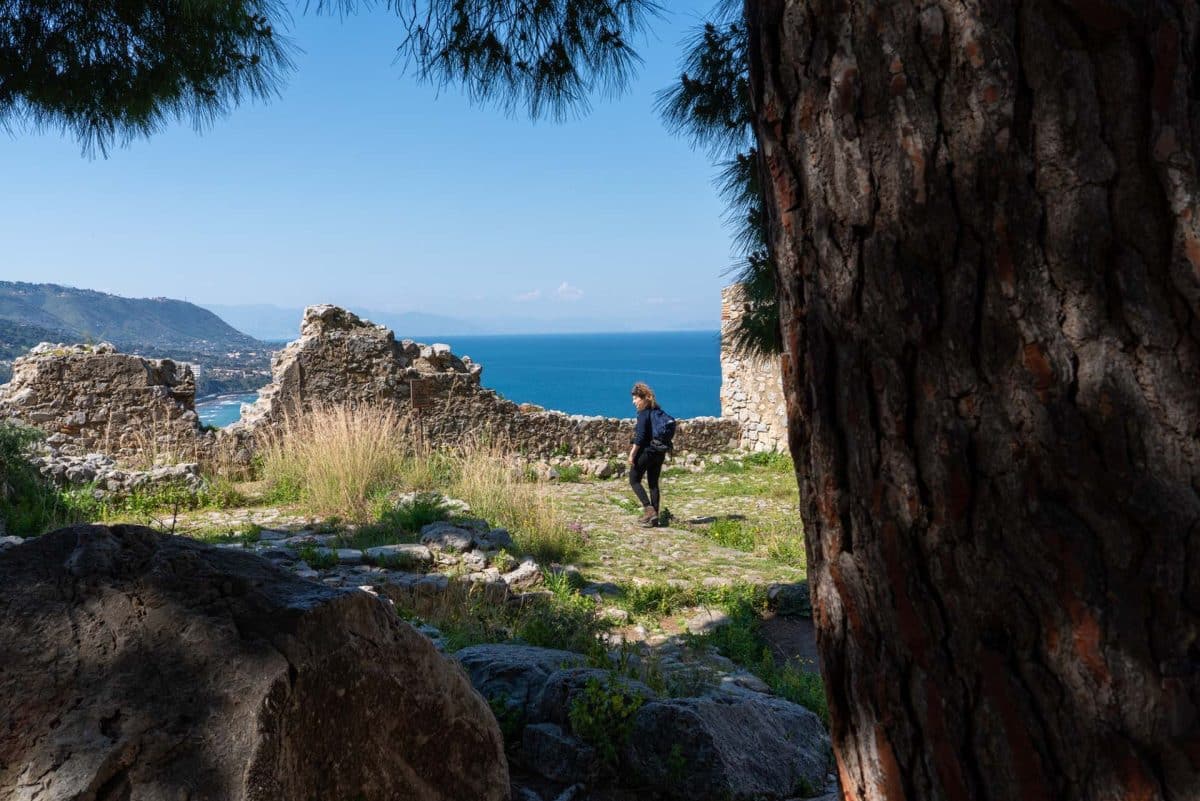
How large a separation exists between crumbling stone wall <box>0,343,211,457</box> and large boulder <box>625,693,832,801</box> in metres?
9.29

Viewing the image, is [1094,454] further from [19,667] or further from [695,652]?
[695,652]

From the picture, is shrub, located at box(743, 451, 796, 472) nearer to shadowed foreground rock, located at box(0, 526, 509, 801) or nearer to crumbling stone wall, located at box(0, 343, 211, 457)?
crumbling stone wall, located at box(0, 343, 211, 457)

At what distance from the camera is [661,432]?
923 centimetres

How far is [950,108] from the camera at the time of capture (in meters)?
1.14

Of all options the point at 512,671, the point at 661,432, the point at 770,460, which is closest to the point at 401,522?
Result: the point at 661,432

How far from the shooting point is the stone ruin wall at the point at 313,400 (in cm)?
1020

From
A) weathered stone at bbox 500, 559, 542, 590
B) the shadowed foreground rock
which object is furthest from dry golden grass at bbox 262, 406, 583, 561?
the shadowed foreground rock

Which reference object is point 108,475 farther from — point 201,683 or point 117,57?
point 201,683

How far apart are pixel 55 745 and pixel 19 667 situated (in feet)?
0.59

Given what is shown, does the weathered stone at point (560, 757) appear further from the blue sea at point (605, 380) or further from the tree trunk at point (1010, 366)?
the blue sea at point (605, 380)

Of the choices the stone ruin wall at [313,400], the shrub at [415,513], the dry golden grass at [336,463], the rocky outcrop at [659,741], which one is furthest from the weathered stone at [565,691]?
the stone ruin wall at [313,400]

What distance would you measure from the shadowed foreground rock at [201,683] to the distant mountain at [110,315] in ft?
209

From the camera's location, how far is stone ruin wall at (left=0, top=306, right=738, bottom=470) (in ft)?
33.4

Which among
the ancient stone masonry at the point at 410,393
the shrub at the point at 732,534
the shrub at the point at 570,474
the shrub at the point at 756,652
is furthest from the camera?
the shrub at the point at 570,474
